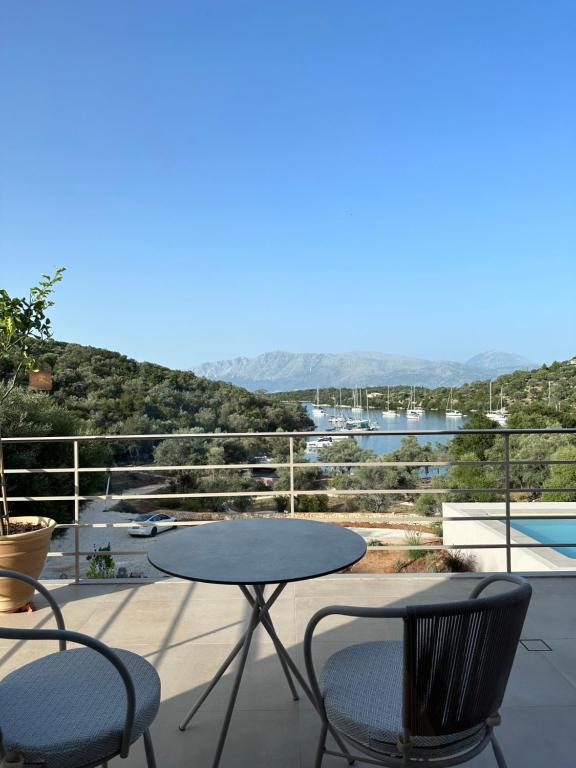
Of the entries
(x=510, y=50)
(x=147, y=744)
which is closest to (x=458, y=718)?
(x=147, y=744)

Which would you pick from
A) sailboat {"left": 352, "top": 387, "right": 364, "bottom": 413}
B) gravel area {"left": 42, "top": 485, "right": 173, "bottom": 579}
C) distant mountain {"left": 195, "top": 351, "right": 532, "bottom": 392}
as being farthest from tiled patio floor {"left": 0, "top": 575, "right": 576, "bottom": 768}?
distant mountain {"left": 195, "top": 351, "right": 532, "bottom": 392}

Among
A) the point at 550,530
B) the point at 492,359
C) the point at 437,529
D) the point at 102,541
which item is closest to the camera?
the point at 550,530

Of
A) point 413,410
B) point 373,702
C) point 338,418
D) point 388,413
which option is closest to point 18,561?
point 373,702

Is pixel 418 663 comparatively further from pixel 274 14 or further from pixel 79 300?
pixel 79 300

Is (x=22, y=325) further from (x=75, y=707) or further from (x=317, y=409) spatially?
(x=317, y=409)

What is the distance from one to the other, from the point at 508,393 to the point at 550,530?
783 centimetres

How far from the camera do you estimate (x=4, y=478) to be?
3.23 meters

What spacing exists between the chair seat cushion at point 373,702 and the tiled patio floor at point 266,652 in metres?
0.49

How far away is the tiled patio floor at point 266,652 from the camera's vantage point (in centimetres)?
185

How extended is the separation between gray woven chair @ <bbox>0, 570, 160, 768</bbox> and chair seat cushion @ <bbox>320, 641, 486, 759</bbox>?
18.5 inches

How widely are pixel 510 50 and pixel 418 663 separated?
9234mm

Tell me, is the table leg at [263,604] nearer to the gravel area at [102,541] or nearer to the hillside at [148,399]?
the gravel area at [102,541]

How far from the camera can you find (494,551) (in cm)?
687

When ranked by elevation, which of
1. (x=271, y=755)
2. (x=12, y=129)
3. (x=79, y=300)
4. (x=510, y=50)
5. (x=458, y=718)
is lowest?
(x=271, y=755)
